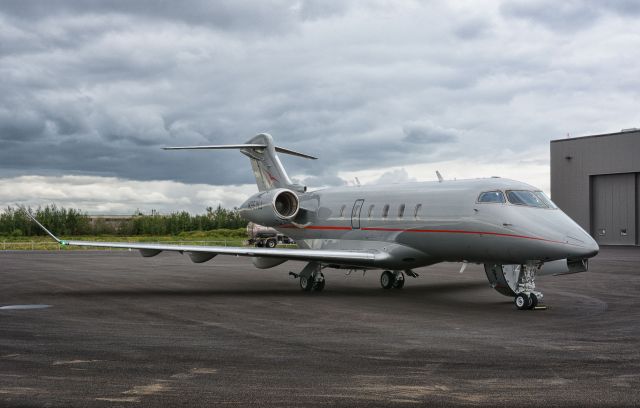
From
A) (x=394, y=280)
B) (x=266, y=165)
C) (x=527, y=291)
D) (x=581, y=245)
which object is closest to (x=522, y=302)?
(x=527, y=291)

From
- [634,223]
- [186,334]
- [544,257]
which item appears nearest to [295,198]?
[544,257]

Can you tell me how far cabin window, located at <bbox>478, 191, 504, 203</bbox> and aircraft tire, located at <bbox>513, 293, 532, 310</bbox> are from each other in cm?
220

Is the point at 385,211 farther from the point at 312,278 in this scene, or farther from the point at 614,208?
the point at 614,208

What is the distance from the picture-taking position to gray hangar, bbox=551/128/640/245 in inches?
1977

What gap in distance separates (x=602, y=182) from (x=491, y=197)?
40.3 meters

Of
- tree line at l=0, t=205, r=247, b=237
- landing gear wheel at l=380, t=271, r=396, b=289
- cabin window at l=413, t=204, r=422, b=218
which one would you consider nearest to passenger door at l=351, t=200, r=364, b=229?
landing gear wheel at l=380, t=271, r=396, b=289

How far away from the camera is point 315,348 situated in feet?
33.2

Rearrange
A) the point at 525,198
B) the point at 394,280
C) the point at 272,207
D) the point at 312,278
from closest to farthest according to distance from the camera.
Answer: the point at 525,198, the point at 312,278, the point at 394,280, the point at 272,207

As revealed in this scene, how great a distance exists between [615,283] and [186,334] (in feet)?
A: 51.1

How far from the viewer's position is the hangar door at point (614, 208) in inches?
1984

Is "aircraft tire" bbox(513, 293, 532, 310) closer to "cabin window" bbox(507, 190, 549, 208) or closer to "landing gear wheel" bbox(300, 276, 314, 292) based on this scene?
"cabin window" bbox(507, 190, 549, 208)

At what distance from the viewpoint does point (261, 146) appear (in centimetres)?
2462

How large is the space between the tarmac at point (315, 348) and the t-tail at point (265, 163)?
18.7 feet

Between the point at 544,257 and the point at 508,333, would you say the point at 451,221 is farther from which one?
the point at 508,333
